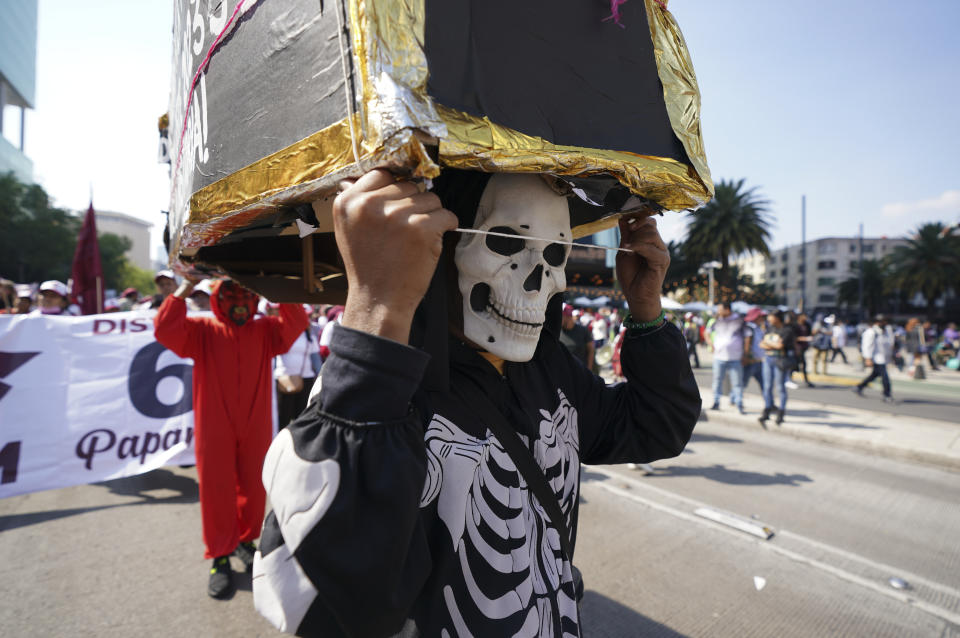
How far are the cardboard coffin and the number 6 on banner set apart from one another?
14.0 ft

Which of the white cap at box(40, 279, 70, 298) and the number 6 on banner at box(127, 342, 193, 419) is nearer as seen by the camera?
the number 6 on banner at box(127, 342, 193, 419)

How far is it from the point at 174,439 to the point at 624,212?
16.5 ft

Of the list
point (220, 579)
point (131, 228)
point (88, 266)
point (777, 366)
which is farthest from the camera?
point (131, 228)

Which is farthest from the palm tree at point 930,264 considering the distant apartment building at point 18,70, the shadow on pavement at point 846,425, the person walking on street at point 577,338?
the distant apartment building at point 18,70

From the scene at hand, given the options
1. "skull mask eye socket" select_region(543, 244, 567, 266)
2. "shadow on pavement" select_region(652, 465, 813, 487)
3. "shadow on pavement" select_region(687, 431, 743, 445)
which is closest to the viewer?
"skull mask eye socket" select_region(543, 244, 567, 266)

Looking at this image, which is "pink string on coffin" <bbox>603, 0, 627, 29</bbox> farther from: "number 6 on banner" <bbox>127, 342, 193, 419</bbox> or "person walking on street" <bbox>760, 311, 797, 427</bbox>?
"person walking on street" <bbox>760, 311, 797, 427</bbox>

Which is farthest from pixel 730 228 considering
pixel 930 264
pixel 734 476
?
pixel 734 476

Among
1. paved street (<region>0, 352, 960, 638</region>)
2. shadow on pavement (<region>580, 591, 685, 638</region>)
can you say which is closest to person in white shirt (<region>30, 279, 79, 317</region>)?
paved street (<region>0, 352, 960, 638</region>)

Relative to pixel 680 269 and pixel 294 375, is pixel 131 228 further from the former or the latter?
pixel 294 375

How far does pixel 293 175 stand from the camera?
3.26 ft

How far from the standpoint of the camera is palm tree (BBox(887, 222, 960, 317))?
42469 mm

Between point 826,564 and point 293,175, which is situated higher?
point 293,175

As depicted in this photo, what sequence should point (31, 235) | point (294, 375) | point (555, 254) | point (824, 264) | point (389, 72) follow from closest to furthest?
point (389, 72) → point (555, 254) → point (294, 375) → point (31, 235) → point (824, 264)

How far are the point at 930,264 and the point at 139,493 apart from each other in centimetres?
5844
